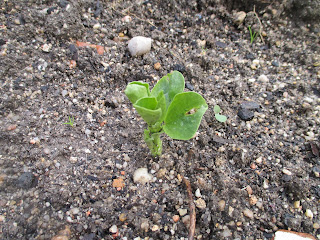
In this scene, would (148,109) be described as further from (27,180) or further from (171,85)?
(27,180)

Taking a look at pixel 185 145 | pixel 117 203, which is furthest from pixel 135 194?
pixel 185 145

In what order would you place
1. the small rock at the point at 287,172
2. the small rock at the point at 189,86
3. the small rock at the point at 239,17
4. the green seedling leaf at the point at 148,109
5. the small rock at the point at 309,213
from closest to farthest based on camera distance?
1. the green seedling leaf at the point at 148,109
2. the small rock at the point at 309,213
3. the small rock at the point at 287,172
4. the small rock at the point at 189,86
5. the small rock at the point at 239,17

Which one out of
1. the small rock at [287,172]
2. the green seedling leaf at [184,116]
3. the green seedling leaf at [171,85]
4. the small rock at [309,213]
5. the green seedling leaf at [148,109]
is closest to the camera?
the green seedling leaf at [148,109]

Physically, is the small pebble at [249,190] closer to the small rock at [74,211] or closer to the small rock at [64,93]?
the small rock at [74,211]

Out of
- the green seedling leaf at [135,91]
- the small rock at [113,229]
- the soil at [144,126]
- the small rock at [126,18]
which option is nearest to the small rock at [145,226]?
the soil at [144,126]

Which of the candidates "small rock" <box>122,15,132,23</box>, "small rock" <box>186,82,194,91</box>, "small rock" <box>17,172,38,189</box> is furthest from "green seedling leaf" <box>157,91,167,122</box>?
"small rock" <box>122,15,132,23</box>

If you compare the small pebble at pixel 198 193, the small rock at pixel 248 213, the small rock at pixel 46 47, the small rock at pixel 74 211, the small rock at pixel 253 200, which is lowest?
the small rock at pixel 74 211

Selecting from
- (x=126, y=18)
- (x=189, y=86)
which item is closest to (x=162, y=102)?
(x=189, y=86)
